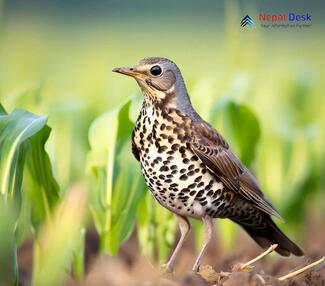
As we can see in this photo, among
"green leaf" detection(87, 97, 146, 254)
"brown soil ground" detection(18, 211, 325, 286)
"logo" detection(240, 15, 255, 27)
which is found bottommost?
"brown soil ground" detection(18, 211, 325, 286)

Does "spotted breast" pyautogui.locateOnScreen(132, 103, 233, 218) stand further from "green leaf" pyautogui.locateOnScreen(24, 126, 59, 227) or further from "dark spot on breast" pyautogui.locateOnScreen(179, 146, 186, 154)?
"green leaf" pyautogui.locateOnScreen(24, 126, 59, 227)

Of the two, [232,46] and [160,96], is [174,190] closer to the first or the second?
[160,96]

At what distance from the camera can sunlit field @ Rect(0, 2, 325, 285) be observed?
4.45m

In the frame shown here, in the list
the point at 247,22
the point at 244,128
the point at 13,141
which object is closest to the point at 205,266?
the point at 13,141

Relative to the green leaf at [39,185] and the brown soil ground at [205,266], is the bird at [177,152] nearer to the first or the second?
the brown soil ground at [205,266]

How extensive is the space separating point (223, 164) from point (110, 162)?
83 cm

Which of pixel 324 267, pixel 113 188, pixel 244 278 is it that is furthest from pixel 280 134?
pixel 244 278

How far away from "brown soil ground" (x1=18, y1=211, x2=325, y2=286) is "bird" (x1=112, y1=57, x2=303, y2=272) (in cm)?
36

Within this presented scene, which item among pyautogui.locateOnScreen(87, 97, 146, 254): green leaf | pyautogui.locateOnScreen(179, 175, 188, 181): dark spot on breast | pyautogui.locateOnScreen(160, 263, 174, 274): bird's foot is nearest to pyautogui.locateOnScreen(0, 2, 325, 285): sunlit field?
pyautogui.locateOnScreen(87, 97, 146, 254): green leaf

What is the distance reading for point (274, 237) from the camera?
5574 mm

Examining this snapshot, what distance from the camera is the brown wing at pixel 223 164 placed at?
4871mm

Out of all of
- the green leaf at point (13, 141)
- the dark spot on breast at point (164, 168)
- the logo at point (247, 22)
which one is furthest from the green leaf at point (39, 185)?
the logo at point (247, 22)

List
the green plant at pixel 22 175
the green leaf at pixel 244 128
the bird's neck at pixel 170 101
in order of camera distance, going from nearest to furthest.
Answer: the green plant at pixel 22 175, the bird's neck at pixel 170 101, the green leaf at pixel 244 128

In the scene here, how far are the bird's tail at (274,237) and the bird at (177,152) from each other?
51 centimetres
